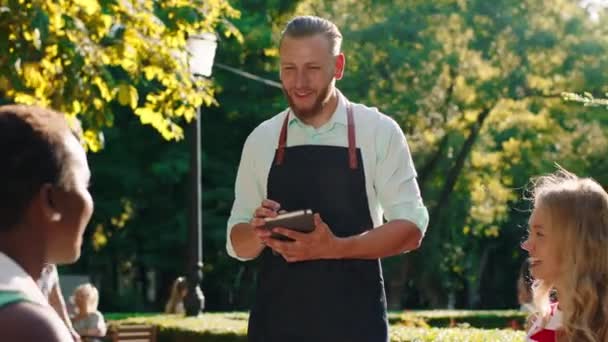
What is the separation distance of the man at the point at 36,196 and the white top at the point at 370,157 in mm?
2052

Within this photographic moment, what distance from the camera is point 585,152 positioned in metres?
34.9

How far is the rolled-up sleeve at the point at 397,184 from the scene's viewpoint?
421 cm

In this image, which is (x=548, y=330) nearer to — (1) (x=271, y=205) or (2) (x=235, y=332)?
(1) (x=271, y=205)

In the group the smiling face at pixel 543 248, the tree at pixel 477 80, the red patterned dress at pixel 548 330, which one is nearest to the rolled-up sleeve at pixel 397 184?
the smiling face at pixel 543 248

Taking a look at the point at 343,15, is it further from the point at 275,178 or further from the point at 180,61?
the point at 275,178

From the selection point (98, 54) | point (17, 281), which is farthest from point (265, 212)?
point (98, 54)

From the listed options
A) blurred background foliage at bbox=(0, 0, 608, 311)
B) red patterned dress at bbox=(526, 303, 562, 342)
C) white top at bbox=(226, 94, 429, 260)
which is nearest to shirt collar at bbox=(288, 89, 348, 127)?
white top at bbox=(226, 94, 429, 260)

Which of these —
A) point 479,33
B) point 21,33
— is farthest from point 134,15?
point 479,33

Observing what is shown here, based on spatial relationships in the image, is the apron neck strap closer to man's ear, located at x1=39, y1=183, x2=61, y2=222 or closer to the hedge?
man's ear, located at x1=39, y1=183, x2=61, y2=222

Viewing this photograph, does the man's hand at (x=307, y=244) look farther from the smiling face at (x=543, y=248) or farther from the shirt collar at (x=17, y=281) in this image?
the shirt collar at (x=17, y=281)

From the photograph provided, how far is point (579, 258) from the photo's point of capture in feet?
14.7

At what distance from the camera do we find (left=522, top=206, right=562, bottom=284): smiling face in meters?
4.50

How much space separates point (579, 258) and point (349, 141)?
88 cm

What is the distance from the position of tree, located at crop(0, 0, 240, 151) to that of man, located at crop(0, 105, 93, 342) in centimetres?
900
